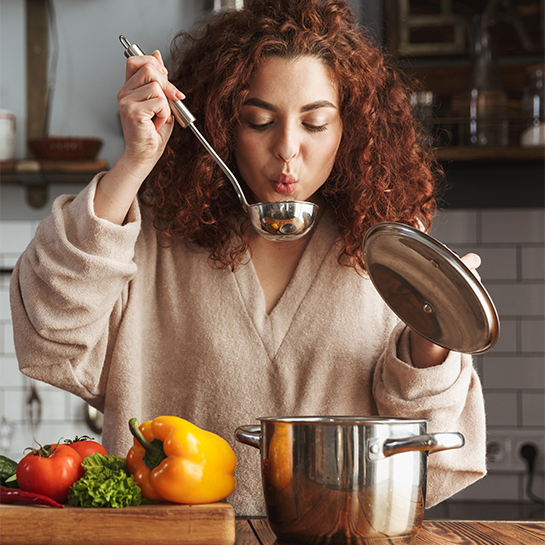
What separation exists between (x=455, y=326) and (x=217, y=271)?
0.50m

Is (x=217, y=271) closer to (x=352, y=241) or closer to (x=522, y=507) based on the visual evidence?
(x=352, y=241)

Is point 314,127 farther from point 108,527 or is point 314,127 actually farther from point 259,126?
point 108,527

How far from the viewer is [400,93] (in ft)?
4.05

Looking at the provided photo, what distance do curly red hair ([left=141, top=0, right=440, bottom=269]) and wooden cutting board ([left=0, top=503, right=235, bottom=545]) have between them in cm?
54

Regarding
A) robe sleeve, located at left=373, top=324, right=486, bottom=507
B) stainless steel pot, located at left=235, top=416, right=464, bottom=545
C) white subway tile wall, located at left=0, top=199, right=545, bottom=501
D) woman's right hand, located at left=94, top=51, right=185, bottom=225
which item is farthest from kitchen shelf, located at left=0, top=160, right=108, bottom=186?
stainless steel pot, located at left=235, top=416, right=464, bottom=545

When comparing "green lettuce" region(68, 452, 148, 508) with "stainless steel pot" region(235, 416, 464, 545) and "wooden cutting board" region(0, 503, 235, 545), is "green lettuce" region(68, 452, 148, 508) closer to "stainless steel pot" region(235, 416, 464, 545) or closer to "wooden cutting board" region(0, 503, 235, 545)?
"wooden cutting board" region(0, 503, 235, 545)

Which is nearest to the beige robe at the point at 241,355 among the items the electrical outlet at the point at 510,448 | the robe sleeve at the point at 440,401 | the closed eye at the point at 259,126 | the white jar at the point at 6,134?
the robe sleeve at the point at 440,401

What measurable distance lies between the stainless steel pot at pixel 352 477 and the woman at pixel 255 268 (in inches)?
11.4

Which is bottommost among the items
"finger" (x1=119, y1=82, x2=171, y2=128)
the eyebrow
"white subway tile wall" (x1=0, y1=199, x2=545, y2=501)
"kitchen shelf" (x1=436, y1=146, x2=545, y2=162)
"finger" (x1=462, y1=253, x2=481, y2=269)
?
"white subway tile wall" (x1=0, y1=199, x2=545, y2=501)

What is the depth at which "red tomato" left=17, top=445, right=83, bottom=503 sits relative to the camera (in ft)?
2.58

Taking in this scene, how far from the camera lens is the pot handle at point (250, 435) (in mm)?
796

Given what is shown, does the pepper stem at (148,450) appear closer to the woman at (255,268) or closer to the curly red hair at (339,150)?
the woman at (255,268)

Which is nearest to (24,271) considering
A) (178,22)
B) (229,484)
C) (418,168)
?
(229,484)

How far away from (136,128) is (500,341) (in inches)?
64.5
